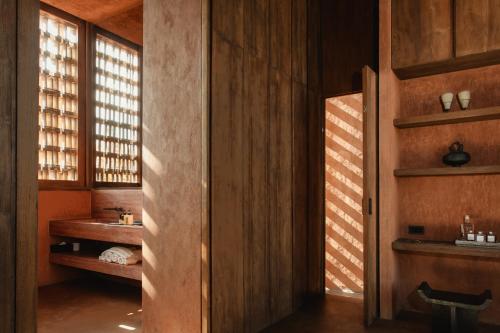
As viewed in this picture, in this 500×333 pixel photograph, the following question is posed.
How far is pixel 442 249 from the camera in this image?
3.00 meters

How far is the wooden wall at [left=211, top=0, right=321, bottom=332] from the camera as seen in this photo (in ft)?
8.70

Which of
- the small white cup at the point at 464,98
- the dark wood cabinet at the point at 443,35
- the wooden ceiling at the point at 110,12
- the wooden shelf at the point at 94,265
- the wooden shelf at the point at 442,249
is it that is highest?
the wooden ceiling at the point at 110,12

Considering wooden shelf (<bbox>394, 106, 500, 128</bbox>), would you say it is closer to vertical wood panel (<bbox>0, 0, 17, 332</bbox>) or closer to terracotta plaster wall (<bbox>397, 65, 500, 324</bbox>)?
terracotta plaster wall (<bbox>397, 65, 500, 324</bbox>)

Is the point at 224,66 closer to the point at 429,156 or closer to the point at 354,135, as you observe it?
the point at 429,156

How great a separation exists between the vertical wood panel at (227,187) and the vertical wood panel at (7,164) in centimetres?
134

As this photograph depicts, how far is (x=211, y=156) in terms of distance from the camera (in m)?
2.56

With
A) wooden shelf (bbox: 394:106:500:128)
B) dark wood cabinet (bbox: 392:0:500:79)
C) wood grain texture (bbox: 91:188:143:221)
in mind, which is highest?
dark wood cabinet (bbox: 392:0:500:79)

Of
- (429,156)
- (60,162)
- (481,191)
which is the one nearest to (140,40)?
(60,162)

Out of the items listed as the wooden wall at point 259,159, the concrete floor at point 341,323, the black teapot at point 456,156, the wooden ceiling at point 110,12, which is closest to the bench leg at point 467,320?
the concrete floor at point 341,323

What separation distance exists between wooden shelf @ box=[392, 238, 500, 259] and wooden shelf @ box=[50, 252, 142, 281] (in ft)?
7.85

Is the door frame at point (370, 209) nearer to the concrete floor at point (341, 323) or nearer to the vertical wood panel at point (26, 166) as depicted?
the concrete floor at point (341, 323)

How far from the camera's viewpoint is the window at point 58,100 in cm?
449

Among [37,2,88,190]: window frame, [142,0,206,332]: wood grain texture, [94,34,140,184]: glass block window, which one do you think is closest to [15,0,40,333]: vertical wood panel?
[142,0,206,332]: wood grain texture

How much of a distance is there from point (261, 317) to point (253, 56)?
2136mm
